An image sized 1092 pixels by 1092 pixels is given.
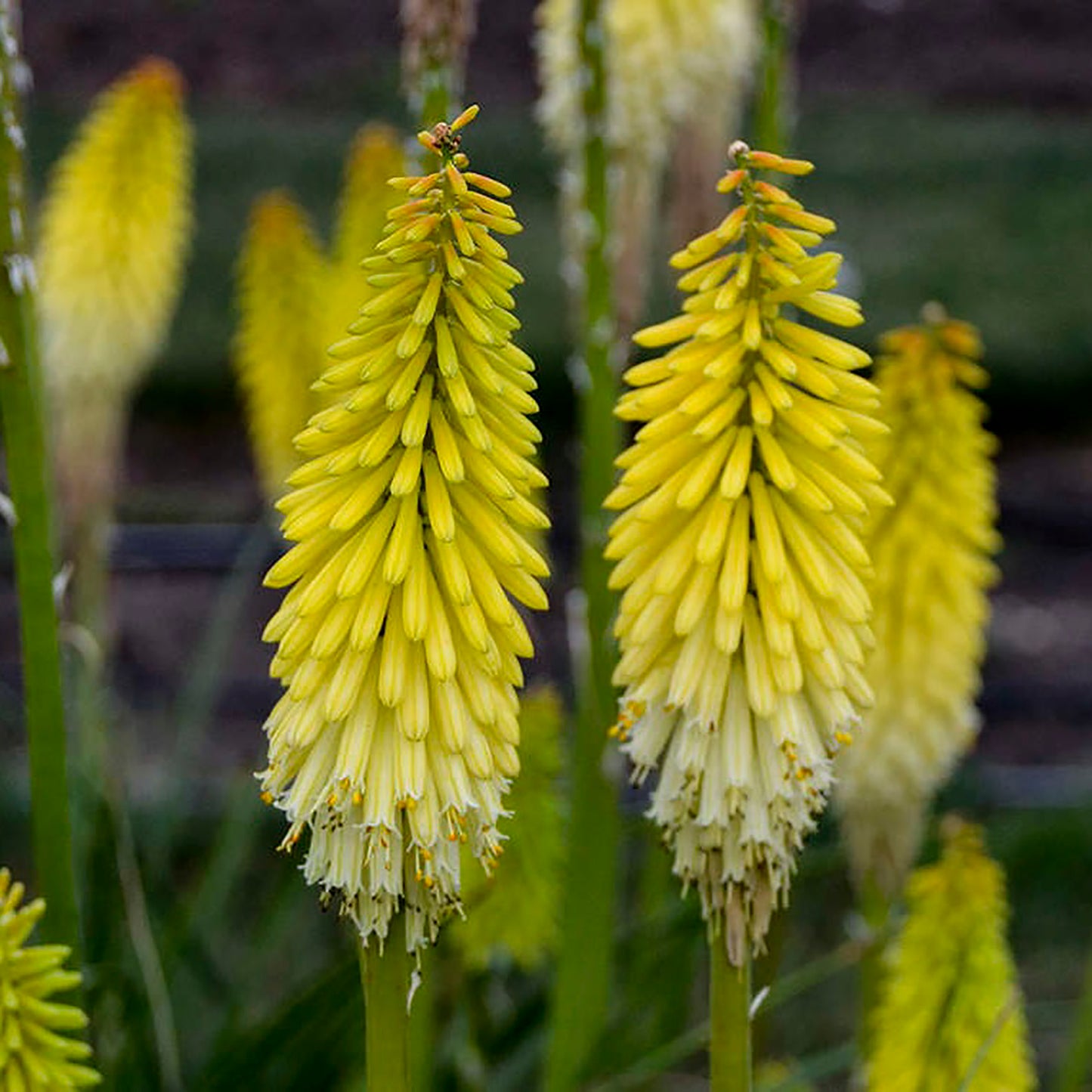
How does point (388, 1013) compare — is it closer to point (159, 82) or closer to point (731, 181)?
point (731, 181)

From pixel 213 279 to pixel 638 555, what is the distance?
10199 mm

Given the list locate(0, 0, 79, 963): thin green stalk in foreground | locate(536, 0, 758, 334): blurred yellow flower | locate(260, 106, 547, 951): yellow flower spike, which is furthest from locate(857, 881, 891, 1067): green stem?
locate(260, 106, 547, 951): yellow flower spike

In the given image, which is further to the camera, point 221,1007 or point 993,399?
point 993,399

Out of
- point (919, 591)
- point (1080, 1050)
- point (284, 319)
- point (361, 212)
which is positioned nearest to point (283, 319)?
point (284, 319)

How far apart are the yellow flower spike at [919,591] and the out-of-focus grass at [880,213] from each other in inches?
280

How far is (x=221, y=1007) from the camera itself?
12.3 ft

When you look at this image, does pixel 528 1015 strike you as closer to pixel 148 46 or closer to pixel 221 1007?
pixel 221 1007

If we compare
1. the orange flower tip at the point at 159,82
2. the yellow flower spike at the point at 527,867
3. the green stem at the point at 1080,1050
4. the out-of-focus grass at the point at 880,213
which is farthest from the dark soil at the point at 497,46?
the green stem at the point at 1080,1050

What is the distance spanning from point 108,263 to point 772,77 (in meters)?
2.14

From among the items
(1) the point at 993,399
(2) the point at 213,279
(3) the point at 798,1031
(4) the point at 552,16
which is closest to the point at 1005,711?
(3) the point at 798,1031

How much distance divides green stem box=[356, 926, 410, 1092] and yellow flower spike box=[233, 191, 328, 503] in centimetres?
243

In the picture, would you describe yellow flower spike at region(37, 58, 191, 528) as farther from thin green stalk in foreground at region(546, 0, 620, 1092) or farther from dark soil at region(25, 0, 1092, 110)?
dark soil at region(25, 0, 1092, 110)

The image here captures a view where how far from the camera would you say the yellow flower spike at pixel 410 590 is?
4.94ft

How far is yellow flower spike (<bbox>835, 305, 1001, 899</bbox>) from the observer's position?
2.66m
